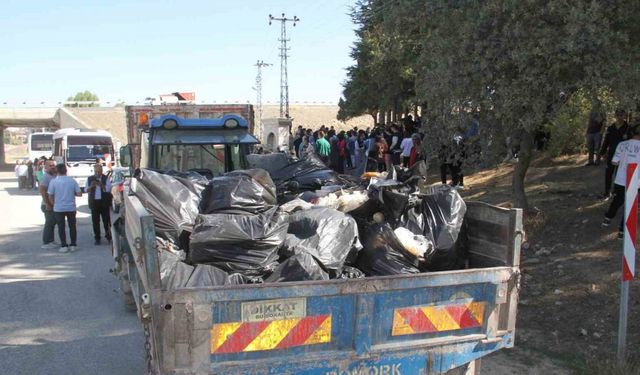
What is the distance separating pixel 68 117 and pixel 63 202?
142ft

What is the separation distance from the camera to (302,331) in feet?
9.73

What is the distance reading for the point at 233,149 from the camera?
757 centimetres

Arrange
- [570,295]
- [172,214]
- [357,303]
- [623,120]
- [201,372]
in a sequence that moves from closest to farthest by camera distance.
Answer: [201,372]
[357,303]
[172,214]
[570,295]
[623,120]

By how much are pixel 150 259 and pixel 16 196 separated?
2123 centimetres

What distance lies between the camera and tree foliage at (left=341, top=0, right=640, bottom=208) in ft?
19.4

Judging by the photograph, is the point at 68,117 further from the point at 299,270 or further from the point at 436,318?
the point at 436,318

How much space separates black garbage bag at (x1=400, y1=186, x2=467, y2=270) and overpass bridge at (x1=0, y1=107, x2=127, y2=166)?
43981 mm

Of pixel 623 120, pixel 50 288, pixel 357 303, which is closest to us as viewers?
pixel 357 303

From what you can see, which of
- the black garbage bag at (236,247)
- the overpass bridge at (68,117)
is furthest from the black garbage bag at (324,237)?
the overpass bridge at (68,117)

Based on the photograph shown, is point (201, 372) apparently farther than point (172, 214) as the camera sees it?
No

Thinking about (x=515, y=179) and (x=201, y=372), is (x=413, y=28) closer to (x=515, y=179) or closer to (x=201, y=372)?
(x=515, y=179)

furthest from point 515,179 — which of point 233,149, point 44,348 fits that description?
point 44,348

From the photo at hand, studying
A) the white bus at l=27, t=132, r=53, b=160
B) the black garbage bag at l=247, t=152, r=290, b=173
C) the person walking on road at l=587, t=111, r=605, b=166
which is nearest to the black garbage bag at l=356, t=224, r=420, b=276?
the black garbage bag at l=247, t=152, r=290, b=173

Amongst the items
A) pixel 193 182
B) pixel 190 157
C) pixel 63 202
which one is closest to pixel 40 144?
pixel 63 202
